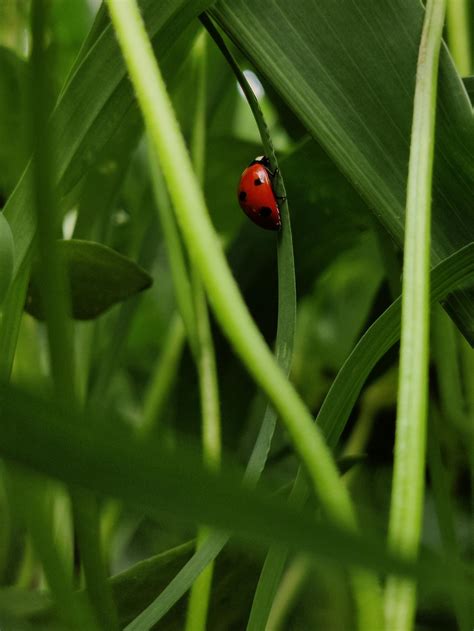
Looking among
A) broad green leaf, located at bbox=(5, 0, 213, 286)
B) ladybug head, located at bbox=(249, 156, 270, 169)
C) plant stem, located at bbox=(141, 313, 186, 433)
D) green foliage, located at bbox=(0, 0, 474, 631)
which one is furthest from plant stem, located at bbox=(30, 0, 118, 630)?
plant stem, located at bbox=(141, 313, 186, 433)

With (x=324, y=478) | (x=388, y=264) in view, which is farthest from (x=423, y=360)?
(x=388, y=264)

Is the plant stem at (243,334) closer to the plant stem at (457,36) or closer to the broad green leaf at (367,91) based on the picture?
the broad green leaf at (367,91)

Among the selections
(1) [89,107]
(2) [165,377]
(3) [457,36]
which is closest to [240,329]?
(1) [89,107]

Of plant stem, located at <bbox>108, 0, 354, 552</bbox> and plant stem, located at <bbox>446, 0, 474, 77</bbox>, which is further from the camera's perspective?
plant stem, located at <bbox>446, 0, 474, 77</bbox>

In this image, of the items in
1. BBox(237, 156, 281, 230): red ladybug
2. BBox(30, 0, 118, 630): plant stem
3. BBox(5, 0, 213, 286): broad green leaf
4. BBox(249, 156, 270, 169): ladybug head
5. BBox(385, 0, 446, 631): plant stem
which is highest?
BBox(5, 0, 213, 286): broad green leaf

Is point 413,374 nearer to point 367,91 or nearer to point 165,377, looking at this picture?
point 367,91

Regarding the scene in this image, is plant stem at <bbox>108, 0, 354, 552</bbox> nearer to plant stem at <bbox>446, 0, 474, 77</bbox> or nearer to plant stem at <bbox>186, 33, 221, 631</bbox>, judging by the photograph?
plant stem at <bbox>186, 33, 221, 631</bbox>

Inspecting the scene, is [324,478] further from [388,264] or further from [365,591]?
[388,264]
